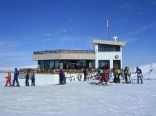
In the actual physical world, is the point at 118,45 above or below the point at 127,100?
above

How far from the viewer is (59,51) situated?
4897cm

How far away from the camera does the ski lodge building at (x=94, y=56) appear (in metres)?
49.4

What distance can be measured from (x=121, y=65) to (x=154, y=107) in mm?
34679

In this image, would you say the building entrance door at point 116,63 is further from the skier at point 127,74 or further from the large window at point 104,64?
the skier at point 127,74

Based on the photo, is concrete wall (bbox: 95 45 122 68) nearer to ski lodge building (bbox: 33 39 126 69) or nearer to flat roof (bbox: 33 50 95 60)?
ski lodge building (bbox: 33 39 126 69)

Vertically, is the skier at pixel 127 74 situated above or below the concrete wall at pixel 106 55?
below

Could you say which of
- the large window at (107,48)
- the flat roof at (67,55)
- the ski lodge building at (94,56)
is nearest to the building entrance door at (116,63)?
the ski lodge building at (94,56)

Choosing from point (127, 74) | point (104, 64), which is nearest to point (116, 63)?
point (104, 64)

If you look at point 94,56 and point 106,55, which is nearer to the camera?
point 106,55

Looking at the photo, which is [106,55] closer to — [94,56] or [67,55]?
[94,56]

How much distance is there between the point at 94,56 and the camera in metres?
50.1

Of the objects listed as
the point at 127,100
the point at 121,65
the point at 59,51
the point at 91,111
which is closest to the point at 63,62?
the point at 59,51

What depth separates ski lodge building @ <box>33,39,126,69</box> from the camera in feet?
162

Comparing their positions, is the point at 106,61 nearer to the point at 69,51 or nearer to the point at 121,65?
the point at 121,65
